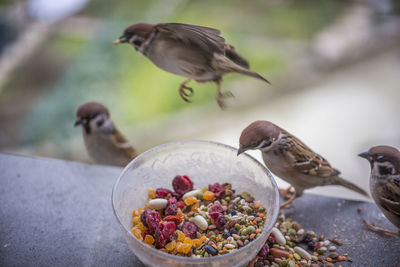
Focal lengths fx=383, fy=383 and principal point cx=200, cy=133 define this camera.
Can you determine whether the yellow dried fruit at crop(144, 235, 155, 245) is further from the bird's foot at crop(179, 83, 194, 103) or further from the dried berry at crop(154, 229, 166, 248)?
the bird's foot at crop(179, 83, 194, 103)

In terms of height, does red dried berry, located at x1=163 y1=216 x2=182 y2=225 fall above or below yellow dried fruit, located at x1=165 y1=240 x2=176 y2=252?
above

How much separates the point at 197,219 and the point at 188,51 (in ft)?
1.78

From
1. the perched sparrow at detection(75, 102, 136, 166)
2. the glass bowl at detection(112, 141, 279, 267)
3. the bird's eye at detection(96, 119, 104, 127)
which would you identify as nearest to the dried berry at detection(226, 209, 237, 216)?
the glass bowl at detection(112, 141, 279, 267)

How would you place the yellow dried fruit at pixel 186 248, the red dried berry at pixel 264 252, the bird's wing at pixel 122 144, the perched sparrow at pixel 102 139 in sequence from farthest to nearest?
the bird's wing at pixel 122 144 → the perched sparrow at pixel 102 139 → the red dried berry at pixel 264 252 → the yellow dried fruit at pixel 186 248

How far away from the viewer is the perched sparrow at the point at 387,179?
1290mm

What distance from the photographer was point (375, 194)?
1356 mm

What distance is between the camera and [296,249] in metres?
1.27

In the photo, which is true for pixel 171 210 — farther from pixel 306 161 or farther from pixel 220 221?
pixel 306 161

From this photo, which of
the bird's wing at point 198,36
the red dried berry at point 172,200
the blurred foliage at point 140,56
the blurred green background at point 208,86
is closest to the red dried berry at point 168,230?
the red dried berry at point 172,200

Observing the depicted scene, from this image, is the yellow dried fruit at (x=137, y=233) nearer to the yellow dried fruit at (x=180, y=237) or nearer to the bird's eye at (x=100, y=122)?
the yellow dried fruit at (x=180, y=237)

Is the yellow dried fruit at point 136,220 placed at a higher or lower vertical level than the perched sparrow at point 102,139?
higher

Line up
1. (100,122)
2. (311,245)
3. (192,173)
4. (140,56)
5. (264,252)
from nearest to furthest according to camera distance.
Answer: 1. (264,252)
2. (311,245)
3. (192,173)
4. (100,122)
5. (140,56)

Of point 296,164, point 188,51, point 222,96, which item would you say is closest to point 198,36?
point 188,51

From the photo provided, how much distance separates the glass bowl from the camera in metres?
1.23
